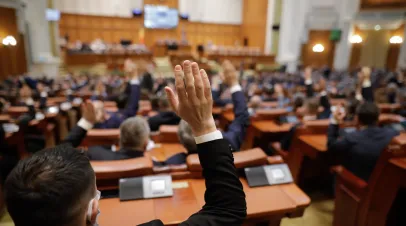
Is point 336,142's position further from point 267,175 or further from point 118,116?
point 118,116

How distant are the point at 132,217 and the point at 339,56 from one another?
16.5 meters

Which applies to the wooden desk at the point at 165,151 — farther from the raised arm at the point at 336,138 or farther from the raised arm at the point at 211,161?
the raised arm at the point at 211,161

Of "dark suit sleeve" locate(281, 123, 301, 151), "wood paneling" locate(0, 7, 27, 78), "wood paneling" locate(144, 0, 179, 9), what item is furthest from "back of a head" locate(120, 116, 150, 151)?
"wood paneling" locate(144, 0, 179, 9)

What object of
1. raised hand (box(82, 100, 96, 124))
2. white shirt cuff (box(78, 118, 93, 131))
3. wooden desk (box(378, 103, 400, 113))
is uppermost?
raised hand (box(82, 100, 96, 124))

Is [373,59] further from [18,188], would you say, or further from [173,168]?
[18,188]

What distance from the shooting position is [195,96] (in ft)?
2.92

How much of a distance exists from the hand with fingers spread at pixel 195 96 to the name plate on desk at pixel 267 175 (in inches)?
39.6

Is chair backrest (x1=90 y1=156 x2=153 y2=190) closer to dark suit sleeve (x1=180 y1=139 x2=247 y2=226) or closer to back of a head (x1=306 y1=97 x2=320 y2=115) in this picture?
dark suit sleeve (x1=180 y1=139 x2=247 y2=226)

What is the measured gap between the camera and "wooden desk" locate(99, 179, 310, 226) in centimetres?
144

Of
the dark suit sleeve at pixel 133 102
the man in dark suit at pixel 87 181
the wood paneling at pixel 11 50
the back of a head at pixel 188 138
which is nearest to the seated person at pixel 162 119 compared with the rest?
the dark suit sleeve at pixel 133 102

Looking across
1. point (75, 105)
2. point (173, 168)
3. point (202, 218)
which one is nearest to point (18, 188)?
point (202, 218)

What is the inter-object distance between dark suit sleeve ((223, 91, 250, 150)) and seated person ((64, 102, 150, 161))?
0.66m

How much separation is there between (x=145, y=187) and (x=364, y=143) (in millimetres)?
2017

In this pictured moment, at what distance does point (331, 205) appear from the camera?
10.5 ft
